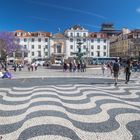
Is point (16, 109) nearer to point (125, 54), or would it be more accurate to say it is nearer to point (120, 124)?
point (120, 124)

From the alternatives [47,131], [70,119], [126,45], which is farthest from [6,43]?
[47,131]

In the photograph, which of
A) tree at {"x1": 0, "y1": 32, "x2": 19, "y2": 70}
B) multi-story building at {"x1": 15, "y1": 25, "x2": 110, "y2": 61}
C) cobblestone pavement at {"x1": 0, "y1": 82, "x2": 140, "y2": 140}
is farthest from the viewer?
multi-story building at {"x1": 15, "y1": 25, "x2": 110, "y2": 61}

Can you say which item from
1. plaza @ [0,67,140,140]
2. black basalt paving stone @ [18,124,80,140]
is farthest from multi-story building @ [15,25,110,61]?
black basalt paving stone @ [18,124,80,140]

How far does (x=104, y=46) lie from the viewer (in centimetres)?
9850

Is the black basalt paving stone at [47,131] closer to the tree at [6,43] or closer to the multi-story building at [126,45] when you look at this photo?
the tree at [6,43]

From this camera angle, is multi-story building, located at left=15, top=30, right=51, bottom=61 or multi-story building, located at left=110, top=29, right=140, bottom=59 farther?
multi-story building, located at left=15, top=30, right=51, bottom=61

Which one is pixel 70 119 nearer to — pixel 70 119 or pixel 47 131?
pixel 70 119

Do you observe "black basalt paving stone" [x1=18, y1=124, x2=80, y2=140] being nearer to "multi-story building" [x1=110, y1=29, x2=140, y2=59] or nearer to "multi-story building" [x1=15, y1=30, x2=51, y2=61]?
"multi-story building" [x1=110, y1=29, x2=140, y2=59]

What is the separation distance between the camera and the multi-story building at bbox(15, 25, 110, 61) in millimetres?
90375

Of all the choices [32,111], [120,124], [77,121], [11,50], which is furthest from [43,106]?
[11,50]

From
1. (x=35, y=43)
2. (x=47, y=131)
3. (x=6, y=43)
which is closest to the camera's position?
(x=47, y=131)

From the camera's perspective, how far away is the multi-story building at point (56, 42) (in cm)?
9038

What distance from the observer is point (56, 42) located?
8969 cm

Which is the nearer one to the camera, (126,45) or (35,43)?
(35,43)
